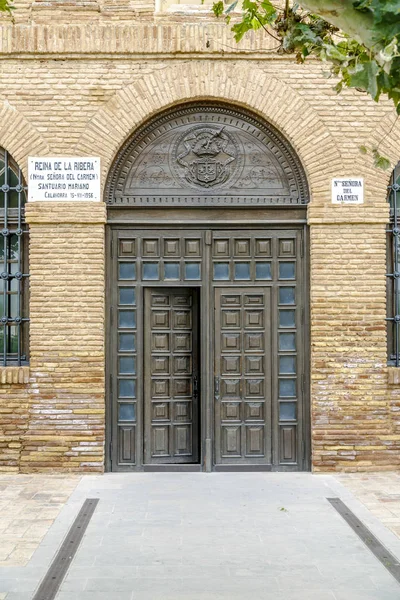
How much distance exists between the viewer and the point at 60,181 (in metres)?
8.62

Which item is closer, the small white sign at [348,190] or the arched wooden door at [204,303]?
the small white sign at [348,190]

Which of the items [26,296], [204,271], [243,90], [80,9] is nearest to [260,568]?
[204,271]

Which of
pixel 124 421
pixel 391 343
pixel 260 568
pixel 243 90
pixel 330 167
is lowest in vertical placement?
pixel 260 568

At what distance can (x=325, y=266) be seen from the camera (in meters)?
8.66

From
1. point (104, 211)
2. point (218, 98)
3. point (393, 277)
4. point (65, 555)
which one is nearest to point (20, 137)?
point (104, 211)

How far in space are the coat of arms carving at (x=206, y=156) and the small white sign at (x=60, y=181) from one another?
114 cm

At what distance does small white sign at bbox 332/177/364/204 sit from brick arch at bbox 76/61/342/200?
17 centimetres

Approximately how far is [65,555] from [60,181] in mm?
4672

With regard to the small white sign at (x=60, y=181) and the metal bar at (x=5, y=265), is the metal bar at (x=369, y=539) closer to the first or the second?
the metal bar at (x=5, y=265)

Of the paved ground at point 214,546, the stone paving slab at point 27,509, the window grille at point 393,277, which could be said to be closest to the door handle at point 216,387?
the paved ground at point 214,546

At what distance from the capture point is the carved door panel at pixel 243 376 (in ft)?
28.9

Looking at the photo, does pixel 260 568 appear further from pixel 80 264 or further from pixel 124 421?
pixel 80 264

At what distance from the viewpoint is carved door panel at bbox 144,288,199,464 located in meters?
8.83

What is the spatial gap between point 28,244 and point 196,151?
8.09ft
